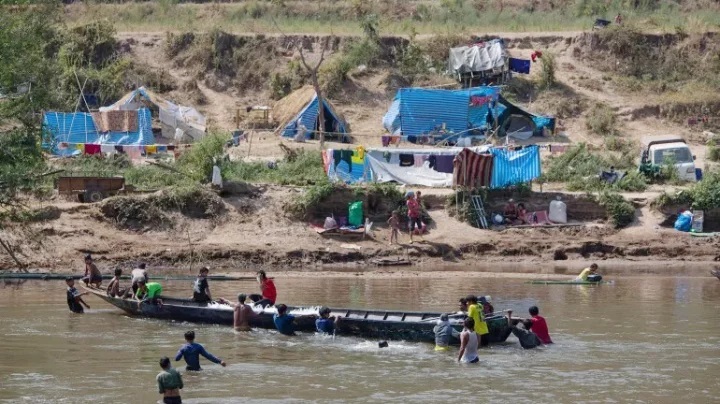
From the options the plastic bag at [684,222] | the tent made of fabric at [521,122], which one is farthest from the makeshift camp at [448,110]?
the plastic bag at [684,222]

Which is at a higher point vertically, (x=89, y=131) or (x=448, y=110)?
(x=448, y=110)

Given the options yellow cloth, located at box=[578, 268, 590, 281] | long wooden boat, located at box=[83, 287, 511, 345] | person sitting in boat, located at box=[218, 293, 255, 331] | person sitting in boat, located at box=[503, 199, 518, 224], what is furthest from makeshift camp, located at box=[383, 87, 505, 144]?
person sitting in boat, located at box=[218, 293, 255, 331]

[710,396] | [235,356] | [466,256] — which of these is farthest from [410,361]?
[466,256]

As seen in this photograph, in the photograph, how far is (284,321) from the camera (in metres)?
24.1

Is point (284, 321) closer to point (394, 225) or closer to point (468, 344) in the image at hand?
point (468, 344)

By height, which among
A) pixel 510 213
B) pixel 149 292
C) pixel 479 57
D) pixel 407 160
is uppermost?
pixel 479 57

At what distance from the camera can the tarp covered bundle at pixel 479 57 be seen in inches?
1816

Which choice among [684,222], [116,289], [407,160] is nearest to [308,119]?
[407,160]

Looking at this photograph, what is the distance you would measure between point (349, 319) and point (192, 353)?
169 inches

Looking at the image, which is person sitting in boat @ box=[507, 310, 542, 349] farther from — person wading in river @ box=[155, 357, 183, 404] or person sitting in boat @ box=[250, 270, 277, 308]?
person wading in river @ box=[155, 357, 183, 404]

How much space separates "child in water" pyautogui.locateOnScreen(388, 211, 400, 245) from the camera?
3416 cm

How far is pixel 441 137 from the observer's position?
42.9m

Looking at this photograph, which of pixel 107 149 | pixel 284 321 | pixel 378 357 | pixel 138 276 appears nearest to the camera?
pixel 378 357

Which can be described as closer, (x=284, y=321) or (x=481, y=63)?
(x=284, y=321)
